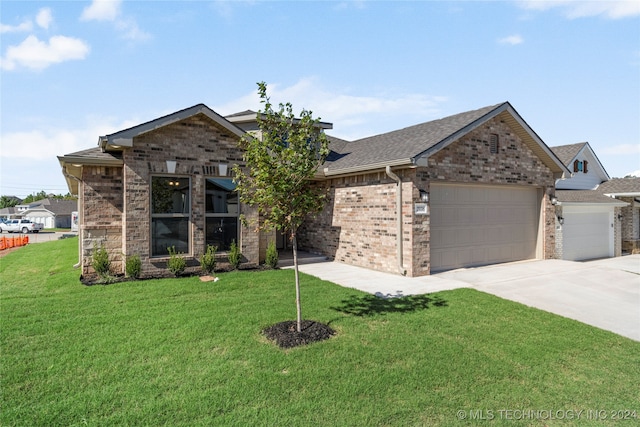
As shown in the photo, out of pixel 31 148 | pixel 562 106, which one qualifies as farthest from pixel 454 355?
pixel 31 148

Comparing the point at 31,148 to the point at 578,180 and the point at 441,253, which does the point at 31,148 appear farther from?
the point at 578,180

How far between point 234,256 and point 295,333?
5.17 meters

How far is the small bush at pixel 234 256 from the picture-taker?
32.3 ft

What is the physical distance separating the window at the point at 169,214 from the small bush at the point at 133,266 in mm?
511

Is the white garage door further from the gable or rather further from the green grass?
the green grass

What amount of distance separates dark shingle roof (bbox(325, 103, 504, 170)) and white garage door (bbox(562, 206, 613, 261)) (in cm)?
614

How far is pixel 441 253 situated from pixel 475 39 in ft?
19.9

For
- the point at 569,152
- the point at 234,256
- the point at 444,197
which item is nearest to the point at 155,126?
the point at 234,256

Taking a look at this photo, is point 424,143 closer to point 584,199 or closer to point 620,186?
point 584,199

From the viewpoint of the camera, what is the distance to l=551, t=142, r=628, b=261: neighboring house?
13383 mm

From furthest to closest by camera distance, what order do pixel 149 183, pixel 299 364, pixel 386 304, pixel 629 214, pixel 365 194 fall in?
pixel 629 214 < pixel 365 194 < pixel 149 183 < pixel 386 304 < pixel 299 364

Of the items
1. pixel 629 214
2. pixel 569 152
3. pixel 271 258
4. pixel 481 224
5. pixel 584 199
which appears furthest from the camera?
pixel 569 152

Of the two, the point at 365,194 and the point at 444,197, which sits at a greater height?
the point at 365,194

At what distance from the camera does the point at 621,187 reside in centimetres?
1659
